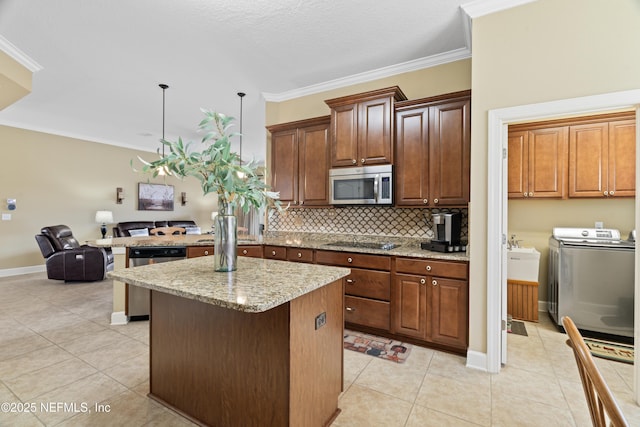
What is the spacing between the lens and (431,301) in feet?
8.39

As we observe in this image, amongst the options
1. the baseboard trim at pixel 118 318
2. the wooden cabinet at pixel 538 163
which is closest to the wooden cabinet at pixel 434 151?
the wooden cabinet at pixel 538 163

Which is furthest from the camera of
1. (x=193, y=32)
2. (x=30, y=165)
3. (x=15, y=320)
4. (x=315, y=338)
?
(x=30, y=165)

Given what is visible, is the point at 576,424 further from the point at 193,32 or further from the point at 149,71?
the point at 149,71

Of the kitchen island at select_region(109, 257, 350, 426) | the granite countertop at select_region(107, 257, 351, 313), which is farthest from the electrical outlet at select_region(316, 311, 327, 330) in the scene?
the granite countertop at select_region(107, 257, 351, 313)

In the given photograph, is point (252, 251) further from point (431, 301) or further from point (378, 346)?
point (431, 301)

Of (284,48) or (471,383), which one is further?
(284,48)

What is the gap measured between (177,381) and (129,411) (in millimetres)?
371

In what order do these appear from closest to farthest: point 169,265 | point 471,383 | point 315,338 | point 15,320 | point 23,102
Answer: point 315,338 → point 169,265 → point 471,383 → point 15,320 → point 23,102

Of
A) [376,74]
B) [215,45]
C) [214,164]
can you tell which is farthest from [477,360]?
[215,45]

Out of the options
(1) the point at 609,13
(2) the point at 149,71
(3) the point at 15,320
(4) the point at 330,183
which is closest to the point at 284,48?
(4) the point at 330,183

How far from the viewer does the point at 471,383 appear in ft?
6.96

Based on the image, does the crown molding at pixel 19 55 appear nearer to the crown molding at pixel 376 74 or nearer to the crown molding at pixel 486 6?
the crown molding at pixel 376 74

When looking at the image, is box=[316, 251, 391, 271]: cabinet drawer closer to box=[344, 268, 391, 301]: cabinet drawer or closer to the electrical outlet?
box=[344, 268, 391, 301]: cabinet drawer

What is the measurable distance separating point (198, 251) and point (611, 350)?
4.14 metres
